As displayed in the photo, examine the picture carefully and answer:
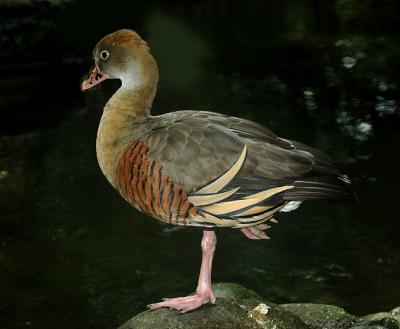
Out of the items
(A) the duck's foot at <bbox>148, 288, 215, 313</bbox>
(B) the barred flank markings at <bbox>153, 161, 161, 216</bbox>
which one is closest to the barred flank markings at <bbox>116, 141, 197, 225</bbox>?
(B) the barred flank markings at <bbox>153, 161, 161, 216</bbox>

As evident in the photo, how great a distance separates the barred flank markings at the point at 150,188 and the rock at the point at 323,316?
156 centimetres

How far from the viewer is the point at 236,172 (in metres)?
3.44

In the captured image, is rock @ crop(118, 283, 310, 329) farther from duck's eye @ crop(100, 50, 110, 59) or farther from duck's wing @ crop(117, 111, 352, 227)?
duck's eye @ crop(100, 50, 110, 59)

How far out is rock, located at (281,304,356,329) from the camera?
4.67 meters

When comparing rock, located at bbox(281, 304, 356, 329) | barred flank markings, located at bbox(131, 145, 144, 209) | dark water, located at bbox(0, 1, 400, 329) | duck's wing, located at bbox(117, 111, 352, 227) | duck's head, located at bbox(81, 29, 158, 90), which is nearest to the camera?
duck's wing, located at bbox(117, 111, 352, 227)

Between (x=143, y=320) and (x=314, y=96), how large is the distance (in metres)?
7.45

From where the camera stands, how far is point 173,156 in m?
3.53

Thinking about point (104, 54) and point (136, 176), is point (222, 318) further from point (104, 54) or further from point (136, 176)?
point (104, 54)

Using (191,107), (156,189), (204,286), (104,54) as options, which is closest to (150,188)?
(156,189)

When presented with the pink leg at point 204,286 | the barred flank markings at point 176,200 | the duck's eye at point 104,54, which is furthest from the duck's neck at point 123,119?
the pink leg at point 204,286

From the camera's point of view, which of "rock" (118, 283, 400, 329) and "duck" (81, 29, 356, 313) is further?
"rock" (118, 283, 400, 329)

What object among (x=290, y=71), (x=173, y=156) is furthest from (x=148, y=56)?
(x=290, y=71)

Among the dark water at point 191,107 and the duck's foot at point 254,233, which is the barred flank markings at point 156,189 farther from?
the dark water at point 191,107

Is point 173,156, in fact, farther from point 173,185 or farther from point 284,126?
point 284,126
